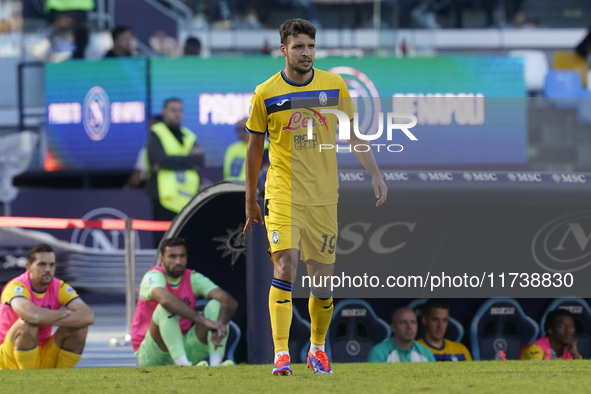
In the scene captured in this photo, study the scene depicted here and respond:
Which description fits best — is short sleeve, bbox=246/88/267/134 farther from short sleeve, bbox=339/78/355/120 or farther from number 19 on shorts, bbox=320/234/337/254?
number 19 on shorts, bbox=320/234/337/254

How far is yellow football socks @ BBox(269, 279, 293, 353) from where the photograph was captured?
13.7 feet

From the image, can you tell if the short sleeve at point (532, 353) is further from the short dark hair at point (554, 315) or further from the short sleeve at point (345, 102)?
the short sleeve at point (345, 102)

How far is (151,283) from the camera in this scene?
589cm

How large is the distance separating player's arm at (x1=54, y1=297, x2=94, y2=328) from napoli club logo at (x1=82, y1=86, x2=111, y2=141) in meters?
5.52

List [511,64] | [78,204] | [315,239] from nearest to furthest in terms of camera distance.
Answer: [315,239] → [78,204] → [511,64]

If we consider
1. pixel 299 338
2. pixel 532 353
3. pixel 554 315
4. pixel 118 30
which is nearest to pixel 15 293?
pixel 299 338

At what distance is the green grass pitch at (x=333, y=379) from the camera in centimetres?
363

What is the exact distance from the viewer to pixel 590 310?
19.7 feet

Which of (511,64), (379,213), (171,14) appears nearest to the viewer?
(379,213)

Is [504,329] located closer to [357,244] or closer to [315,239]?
[357,244]

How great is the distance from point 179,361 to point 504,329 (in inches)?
86.8

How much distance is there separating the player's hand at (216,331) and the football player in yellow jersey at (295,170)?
4.70 feet

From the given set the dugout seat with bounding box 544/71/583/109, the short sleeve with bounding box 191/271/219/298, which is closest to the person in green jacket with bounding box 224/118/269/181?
the short sleeve with bounding box 191/271/219/298

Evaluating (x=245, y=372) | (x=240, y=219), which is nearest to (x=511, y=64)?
(x=240, y=219)
